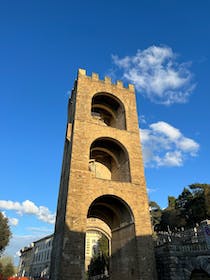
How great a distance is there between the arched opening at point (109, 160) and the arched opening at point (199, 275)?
697 cm

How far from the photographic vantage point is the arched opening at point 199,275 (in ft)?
41.1

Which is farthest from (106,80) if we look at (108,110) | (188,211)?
(188,211)

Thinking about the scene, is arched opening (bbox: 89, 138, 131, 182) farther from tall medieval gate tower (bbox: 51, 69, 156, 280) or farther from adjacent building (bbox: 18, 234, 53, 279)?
adjacent building (bbox: 18, 234, 53, 279)

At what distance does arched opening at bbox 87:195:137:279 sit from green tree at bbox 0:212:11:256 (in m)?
20.9

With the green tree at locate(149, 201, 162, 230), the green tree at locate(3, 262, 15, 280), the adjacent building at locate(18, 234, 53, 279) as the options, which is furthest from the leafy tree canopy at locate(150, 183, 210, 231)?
the green tree at locate(3, 262, 15, 280)

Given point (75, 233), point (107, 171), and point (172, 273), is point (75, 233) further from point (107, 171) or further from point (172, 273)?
point (107, 171)

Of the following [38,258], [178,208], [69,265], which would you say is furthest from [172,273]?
[38,258]

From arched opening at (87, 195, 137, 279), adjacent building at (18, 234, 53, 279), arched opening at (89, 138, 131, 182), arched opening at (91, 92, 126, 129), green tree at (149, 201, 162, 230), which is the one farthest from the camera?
adjacent building at (18, 234, 53, 279)

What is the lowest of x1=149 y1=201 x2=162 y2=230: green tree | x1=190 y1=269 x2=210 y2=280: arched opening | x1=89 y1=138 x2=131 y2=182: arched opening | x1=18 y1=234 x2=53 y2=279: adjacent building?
x1=190 y1=269 x2=210 y2=280: arched opening

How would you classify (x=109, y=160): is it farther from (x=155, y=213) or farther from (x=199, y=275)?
(x=155, y=213)

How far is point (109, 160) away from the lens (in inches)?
757

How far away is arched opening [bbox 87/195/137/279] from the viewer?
13.5 meters

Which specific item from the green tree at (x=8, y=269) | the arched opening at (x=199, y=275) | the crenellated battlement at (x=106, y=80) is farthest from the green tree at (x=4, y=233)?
the arched opening at (x=199, y=275)

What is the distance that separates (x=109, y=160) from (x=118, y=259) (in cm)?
763
